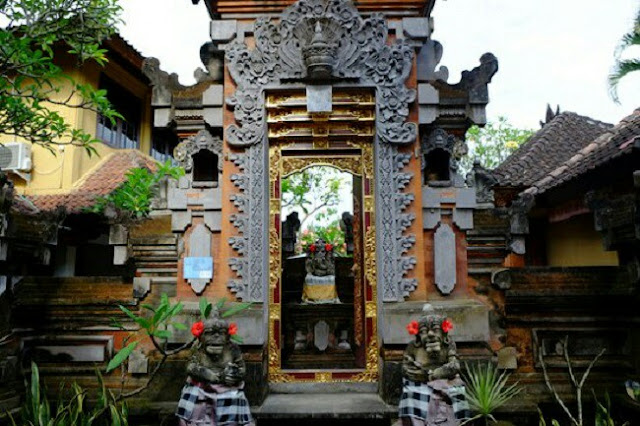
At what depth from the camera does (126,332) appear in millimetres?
6934

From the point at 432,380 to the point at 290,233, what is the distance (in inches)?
287

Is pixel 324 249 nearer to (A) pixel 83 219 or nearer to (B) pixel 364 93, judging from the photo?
(B) pixel 364 93

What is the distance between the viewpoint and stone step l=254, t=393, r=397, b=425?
5.71 meters

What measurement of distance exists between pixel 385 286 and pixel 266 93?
3042 mm

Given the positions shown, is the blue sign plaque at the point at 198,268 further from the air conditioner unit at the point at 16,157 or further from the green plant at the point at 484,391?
the air conditioner unit at the point at 16,157

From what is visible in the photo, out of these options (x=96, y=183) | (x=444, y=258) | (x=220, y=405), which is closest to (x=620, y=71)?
(x=444, y=258)

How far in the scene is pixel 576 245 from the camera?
1376cm

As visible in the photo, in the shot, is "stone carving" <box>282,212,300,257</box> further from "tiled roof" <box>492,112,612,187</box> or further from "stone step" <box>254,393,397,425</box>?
"tiled roof" <box>492,112,612,187</box>

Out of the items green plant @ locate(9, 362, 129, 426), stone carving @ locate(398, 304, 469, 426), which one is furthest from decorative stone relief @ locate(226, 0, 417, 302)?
green plant @ locate(9, 362, 129, 426)

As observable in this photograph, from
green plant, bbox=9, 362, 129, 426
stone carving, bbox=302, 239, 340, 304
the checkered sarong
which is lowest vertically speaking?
green plant, bbox=9, 362, 129, 426

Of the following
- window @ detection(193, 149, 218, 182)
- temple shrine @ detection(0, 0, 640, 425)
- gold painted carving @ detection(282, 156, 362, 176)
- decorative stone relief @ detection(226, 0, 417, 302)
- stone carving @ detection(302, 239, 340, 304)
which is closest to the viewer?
temple shrine @ detection(0, 0, 640, 425)

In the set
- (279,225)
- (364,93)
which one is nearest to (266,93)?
(364,93)

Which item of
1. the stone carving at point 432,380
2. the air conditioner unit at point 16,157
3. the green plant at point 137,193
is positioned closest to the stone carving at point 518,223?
the stone carving at point 432,380

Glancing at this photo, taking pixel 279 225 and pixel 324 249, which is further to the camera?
pixel 324 249
